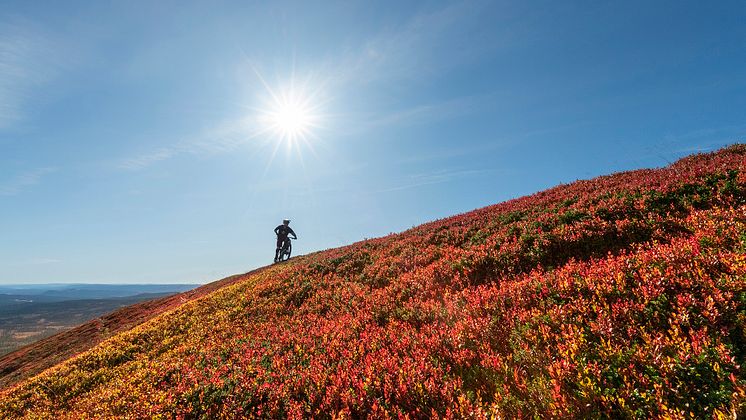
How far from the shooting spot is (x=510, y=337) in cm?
588

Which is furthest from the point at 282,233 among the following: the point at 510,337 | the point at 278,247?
the point at 510,337

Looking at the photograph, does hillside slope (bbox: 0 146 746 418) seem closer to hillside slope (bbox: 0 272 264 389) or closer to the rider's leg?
hillside slope (bbox: 0 272 264 389)

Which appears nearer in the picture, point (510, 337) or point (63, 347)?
point (510, 337)

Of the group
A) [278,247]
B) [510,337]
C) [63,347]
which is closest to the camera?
[510,337]

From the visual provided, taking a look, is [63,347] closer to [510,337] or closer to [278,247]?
[278,247]

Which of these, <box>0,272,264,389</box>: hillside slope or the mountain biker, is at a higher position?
the mountain biker

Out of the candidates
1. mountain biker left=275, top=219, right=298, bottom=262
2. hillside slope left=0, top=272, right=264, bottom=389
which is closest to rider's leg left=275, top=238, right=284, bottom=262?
mountain biker left=275, top=219, right=298, bottom=262

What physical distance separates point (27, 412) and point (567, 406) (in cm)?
1543

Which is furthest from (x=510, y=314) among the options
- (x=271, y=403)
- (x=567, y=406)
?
(x=271, y=403)

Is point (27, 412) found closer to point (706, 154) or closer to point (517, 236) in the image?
point (517, 236)

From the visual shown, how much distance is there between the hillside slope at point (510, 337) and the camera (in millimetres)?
4199

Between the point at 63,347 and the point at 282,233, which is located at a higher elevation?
the point at 282,233

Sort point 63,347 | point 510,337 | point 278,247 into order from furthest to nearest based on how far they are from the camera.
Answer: point 278,247
point 63,347
point 510,337

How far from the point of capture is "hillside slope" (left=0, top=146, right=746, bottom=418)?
4.20 meters
